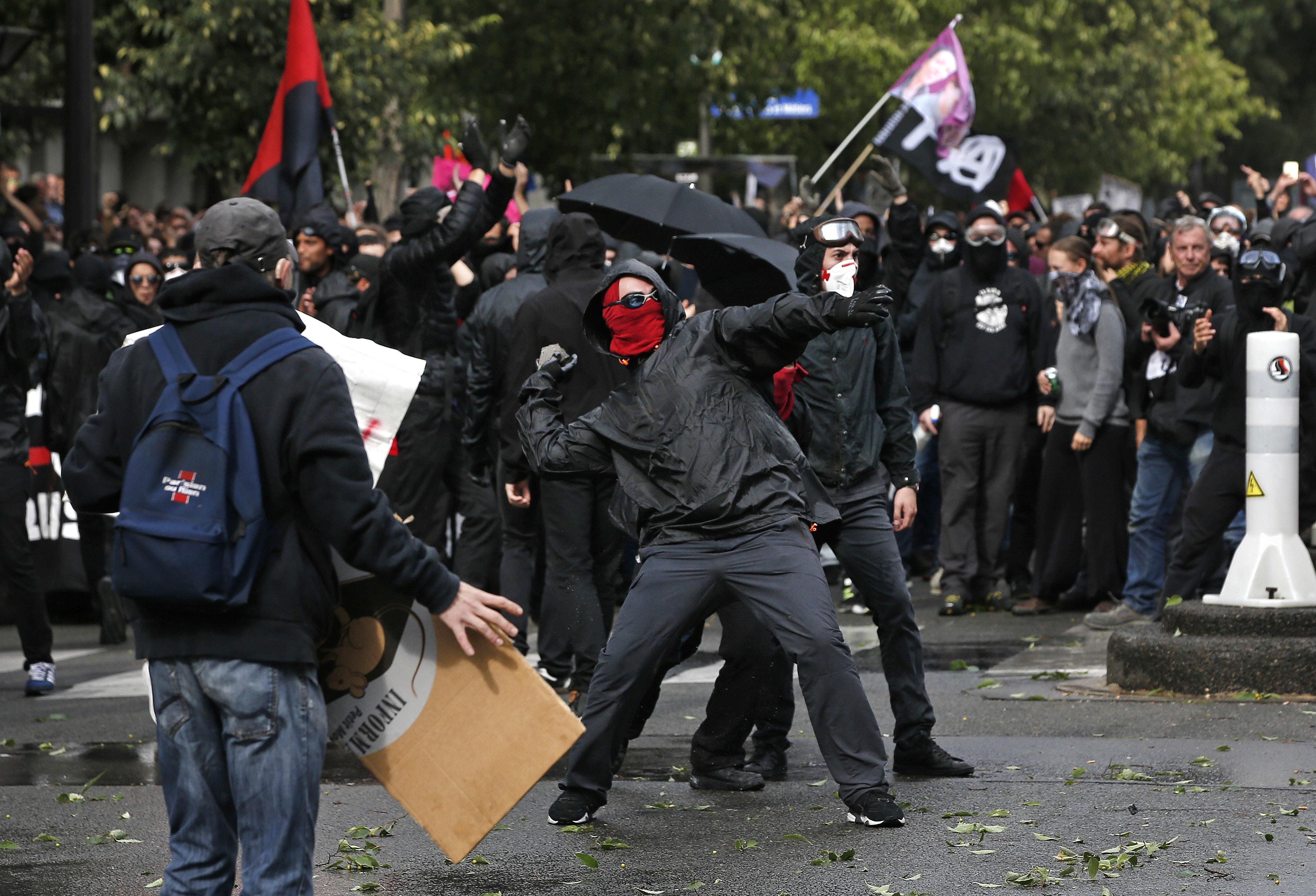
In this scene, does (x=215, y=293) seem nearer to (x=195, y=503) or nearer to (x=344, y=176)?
(x=195, y=503)

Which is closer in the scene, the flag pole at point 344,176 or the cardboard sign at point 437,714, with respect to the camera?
the cardboard sign at point 437,714

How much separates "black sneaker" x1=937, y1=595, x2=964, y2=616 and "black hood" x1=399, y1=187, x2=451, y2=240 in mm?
3859

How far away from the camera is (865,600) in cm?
692

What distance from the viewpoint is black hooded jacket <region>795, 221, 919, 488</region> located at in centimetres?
696

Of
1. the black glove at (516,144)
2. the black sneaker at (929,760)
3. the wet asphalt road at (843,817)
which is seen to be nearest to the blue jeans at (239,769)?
the wet asphalt road at (843,817)

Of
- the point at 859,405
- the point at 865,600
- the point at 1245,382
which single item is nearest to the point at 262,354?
the point at 865,600

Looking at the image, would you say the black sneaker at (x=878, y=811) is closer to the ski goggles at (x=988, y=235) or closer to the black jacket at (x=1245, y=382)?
the black jacket at (x=1245, y=382)

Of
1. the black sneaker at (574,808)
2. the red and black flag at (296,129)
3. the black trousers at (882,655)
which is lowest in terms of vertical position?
the black sneaker at (574,808)

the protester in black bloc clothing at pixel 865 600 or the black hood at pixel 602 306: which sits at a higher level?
the black hood at pixel 602 306

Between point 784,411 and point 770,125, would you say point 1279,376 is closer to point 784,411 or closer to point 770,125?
point 784,411

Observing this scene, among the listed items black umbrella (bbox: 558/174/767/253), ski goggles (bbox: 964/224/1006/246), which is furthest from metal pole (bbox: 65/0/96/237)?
ski goggles (bbox: 964/224/1006/246)

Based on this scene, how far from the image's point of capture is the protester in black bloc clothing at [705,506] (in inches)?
234

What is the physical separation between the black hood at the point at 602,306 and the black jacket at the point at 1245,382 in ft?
12.3

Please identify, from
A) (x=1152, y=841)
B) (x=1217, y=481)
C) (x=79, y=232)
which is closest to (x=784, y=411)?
(x=1152, y=841)
